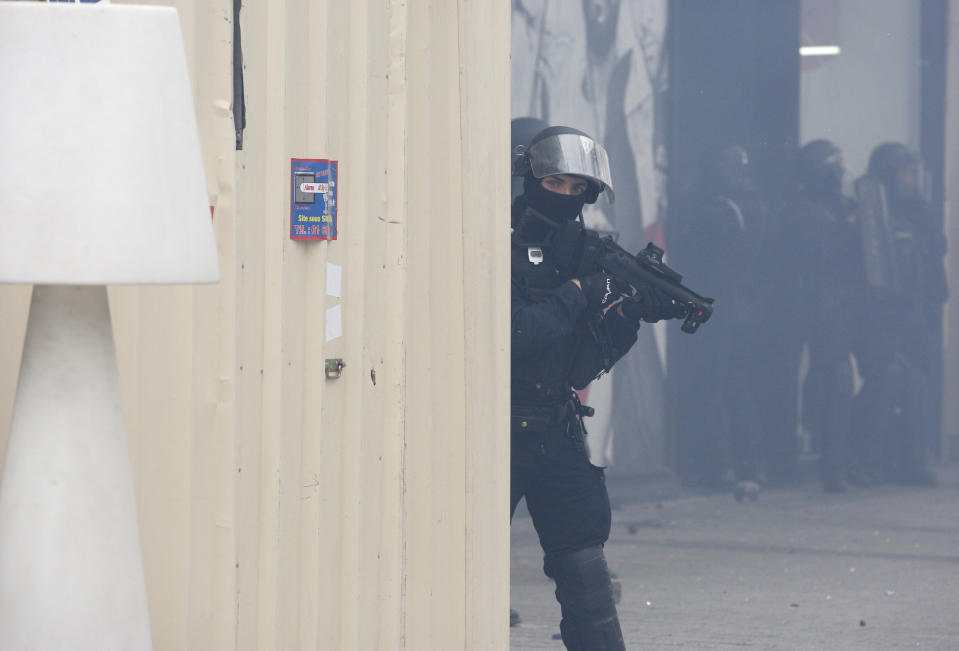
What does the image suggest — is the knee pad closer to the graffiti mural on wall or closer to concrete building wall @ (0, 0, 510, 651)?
concrete building wall @ (0, 0, 510, 651)

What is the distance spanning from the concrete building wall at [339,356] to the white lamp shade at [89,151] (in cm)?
A: 71

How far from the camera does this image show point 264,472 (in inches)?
137

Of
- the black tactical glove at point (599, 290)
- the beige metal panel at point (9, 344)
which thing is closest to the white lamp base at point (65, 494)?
the beige metal panel at point (9, 344)

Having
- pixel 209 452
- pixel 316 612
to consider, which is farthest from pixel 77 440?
pixel 316 612

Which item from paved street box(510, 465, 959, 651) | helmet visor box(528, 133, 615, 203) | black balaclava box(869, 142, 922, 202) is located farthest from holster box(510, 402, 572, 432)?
black balaclava box(869, 142, 922, 202)

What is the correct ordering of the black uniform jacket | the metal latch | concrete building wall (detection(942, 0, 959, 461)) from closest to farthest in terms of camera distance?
the metal latch, the black uniform jacket, concrete building wall (detection(942, 0, 959, 461))

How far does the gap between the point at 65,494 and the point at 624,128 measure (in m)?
7.85

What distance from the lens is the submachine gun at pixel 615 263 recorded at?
215 inches

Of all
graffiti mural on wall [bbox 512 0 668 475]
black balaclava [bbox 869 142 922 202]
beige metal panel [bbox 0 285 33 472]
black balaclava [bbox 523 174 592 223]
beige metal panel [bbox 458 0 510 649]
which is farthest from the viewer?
black balaclava [bbox 869 142 922 202]

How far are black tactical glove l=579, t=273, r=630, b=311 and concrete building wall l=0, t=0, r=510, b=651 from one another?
844 millimetres

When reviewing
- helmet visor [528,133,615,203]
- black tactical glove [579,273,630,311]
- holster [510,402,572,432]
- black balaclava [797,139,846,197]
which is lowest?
holster [510,402,572,432]

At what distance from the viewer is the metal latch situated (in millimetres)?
3682

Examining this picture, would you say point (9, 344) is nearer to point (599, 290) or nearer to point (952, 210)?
point (599, 290)

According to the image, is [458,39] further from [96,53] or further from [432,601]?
[96,53]
